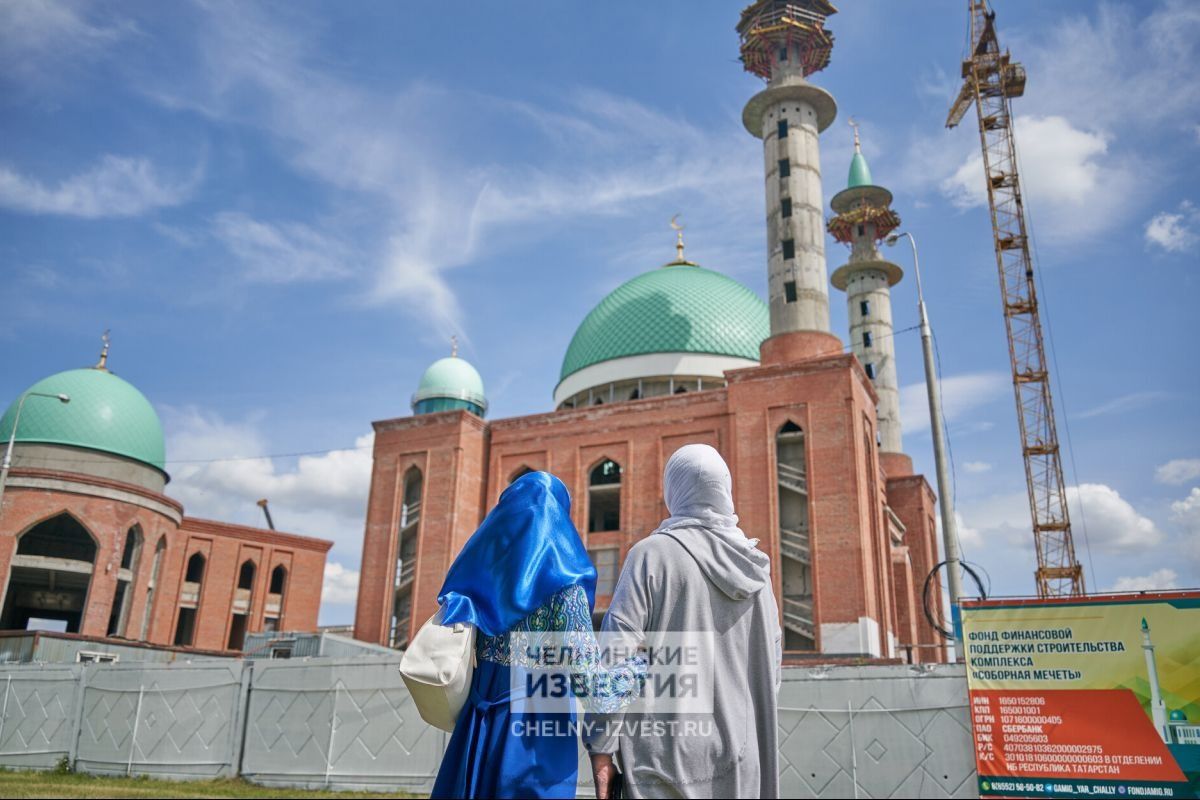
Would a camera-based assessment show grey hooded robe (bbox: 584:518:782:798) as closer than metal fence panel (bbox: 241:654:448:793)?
Yes

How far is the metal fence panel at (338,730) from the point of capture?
10164 mm

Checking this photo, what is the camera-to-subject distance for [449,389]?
1312 inches

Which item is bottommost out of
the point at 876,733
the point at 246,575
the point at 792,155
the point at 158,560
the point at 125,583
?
the point at 876,733

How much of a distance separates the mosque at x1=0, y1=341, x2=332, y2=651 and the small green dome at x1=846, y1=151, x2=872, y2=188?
89.8 ft

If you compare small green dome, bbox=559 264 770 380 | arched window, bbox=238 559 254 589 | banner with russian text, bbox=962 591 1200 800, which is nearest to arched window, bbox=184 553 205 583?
arched window, bbox=238 559 254 589

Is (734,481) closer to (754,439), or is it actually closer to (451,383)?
(754,439)

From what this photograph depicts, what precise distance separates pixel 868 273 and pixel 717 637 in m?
33.0

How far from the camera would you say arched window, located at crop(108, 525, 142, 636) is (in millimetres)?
26547

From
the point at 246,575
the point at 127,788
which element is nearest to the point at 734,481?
the point at 127,788

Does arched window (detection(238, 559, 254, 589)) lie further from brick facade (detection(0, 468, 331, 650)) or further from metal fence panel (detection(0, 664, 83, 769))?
metal fence panel (detection(0, 664, 83, 769))

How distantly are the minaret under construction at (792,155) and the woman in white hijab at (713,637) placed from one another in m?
20.2

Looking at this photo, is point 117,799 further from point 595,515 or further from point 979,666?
point 595,515

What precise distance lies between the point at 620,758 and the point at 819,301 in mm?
21972

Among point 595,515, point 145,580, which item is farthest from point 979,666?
point 145,580
